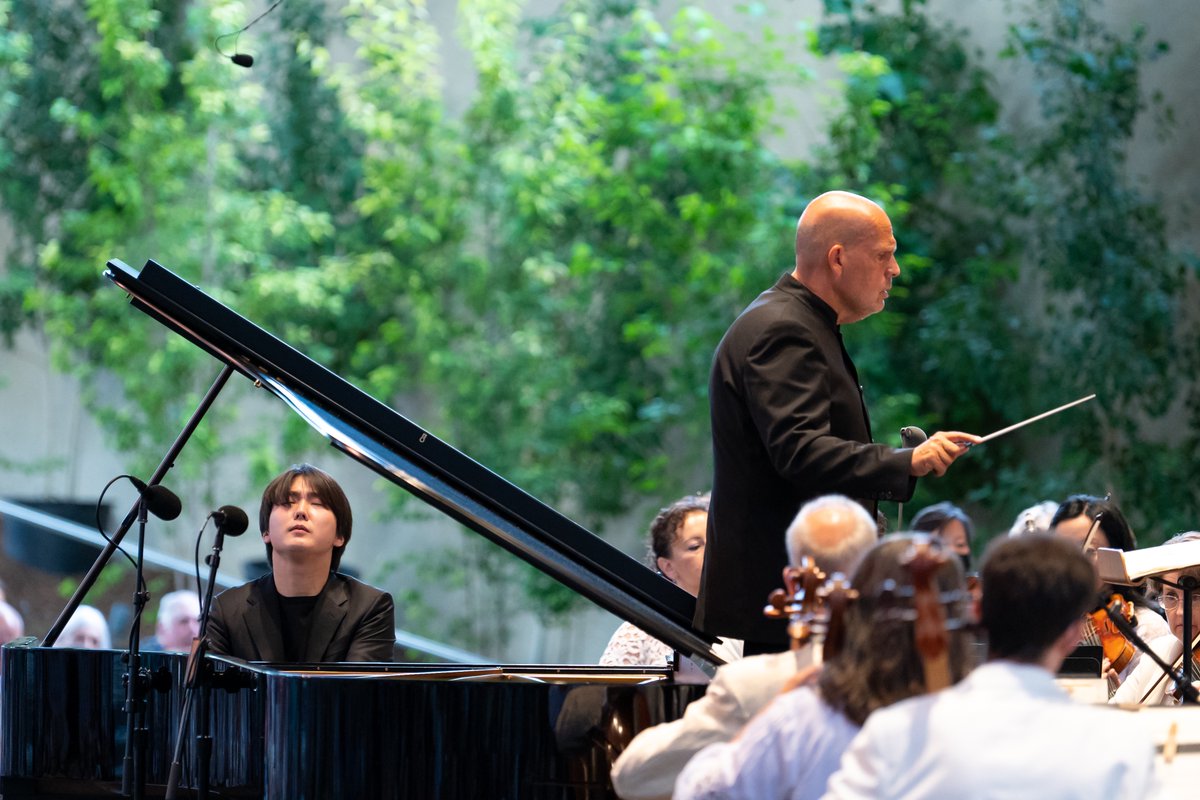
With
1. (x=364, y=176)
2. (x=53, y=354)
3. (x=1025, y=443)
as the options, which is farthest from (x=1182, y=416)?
(x=53, y=354)

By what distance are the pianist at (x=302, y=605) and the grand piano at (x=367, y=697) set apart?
300 millimetres

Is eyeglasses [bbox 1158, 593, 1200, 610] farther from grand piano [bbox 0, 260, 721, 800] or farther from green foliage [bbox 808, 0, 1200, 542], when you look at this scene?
green foliage [bbox 808, 0, 1200, 542]

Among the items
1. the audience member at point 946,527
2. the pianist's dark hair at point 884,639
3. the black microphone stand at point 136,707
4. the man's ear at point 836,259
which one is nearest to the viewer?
the pianist's dark hair at point 884,639

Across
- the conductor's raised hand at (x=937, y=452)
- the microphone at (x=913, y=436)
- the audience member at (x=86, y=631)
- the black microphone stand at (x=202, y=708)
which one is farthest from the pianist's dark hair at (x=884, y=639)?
the audience member at (x=86, y=631)

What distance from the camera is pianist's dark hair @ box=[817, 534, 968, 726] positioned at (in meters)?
2.21

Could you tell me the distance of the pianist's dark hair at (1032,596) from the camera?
210 cm

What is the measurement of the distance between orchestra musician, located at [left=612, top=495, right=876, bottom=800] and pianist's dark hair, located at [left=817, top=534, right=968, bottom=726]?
0.24 m

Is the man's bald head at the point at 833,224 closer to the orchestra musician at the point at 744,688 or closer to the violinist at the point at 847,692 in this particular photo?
the orchestra musician at the point at 744,688

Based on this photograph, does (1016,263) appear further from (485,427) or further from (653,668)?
(653,668)

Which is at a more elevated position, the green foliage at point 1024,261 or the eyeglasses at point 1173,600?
the green foliage at point 1024,261

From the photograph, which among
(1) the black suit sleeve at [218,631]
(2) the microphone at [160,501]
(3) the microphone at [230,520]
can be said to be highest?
(2) the microphone at [160,501]

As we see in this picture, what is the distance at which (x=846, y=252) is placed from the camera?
3.17m

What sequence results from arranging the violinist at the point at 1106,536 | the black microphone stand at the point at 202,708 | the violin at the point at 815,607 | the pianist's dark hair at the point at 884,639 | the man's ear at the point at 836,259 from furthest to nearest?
the violinist at the point at 1106,536 < the black microphone stand at the point at 202,708 < the man's ear at the point at 836,259 < the violin at the point at 815,607 < the pianist's dark hair at the point at 884,639

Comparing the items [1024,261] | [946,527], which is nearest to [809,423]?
[946,527]
